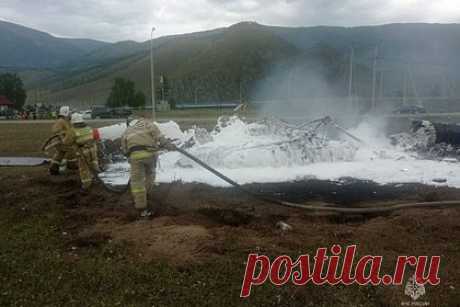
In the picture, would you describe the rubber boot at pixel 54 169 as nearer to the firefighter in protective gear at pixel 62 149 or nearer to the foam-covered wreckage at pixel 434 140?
the firefighter in protective gear at pixel 62 149

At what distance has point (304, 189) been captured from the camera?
8.20 m

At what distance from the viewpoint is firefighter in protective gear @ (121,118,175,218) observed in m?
6.43

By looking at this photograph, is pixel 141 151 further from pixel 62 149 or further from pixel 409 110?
pixel 409 110

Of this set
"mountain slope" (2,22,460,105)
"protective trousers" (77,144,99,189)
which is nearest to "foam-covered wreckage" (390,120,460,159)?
"protective trousers" (77,144,99,189)

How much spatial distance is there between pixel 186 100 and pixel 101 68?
323ft

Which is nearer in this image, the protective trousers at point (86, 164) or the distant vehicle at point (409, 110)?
the protective trousers at point (86, 164)

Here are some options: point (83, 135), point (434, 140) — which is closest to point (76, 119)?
point (83, 135)

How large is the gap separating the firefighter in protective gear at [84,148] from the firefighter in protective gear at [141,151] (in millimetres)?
1923

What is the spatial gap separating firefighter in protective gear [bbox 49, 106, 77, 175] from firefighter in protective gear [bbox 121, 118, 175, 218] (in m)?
3.05

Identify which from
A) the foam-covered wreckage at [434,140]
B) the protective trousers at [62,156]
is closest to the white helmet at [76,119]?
the protective trousers at [62,156]

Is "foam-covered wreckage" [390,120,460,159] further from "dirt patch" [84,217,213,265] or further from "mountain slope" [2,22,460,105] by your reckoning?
"mountain slope" [2,22,460,105]

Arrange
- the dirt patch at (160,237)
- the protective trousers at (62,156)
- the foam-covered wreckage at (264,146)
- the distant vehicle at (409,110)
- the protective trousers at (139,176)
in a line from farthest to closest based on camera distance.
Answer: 1. the distant vehicle at (409,110)
2. the foam-covered wreckage at (264,146)
3. the protective trousers at (62,156)
4. the protective trousers at (139,176)
5. the dirt patch at (160,237)

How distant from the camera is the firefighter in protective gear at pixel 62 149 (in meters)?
9.20

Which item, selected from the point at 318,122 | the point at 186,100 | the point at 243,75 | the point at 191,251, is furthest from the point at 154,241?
the point at 243,75
